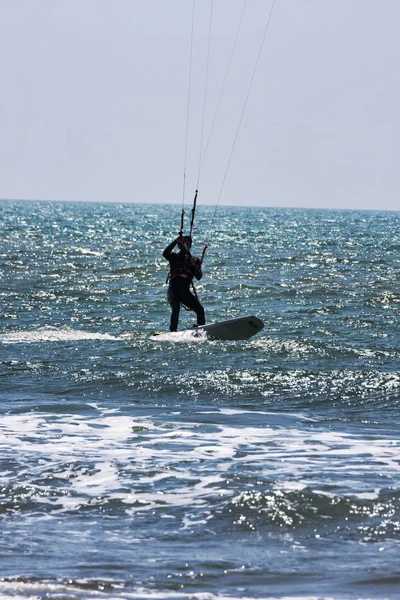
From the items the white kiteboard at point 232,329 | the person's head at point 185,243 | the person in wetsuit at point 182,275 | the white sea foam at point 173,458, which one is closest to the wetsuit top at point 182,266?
the person in wetsuit at point 182,275

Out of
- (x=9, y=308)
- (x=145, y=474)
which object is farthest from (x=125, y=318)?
(x=145, y=474)

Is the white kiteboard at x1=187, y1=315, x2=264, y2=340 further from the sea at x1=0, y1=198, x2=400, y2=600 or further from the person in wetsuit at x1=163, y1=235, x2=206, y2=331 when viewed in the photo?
the person in wetsuit at x1=163, y1=235, x2=206, y2=331

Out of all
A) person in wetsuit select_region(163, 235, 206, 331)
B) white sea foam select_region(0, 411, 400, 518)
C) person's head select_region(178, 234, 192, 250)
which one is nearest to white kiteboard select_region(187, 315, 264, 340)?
person in wetsuit select_region(163, 235, 206, 331)

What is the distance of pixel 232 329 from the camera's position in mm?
16953

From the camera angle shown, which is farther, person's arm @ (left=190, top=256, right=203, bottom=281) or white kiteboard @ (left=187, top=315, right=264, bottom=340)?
white kiteboard @ (left=187, top=315, right=264, bottom=340)

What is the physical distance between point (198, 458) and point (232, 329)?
820cm

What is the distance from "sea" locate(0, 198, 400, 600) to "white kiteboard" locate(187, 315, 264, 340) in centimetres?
18

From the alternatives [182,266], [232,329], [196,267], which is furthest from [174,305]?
[232,329]

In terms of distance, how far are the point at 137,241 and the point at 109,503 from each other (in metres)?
49.6

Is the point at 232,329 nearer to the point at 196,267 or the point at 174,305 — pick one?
the point at 174,305

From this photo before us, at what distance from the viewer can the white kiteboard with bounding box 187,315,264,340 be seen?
55.3 ft

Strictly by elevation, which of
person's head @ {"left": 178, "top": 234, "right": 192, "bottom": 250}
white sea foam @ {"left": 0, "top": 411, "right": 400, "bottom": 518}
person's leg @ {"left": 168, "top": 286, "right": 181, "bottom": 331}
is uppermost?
person's head @ {"left": 178, "top": 234, "right": 192, "bottom": 250}

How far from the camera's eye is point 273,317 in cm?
2092

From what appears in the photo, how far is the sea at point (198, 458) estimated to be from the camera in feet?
19.5
